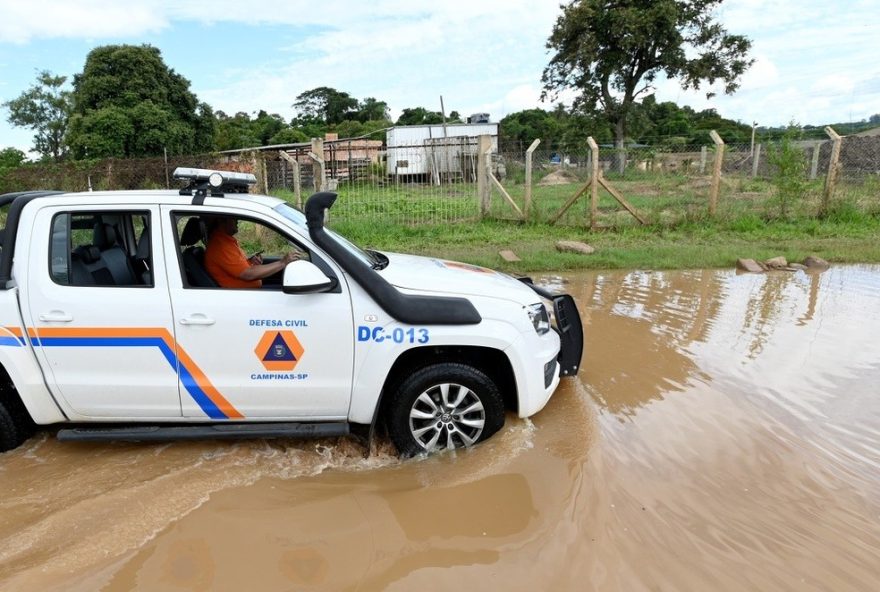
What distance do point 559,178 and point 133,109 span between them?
23268 millimetres

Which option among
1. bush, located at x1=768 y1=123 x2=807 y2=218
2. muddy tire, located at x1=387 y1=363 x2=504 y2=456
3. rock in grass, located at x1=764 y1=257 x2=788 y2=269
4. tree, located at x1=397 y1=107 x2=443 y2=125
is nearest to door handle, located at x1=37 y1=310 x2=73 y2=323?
muddy tire, located at x1=387 y1=363 x2=504 y2=456

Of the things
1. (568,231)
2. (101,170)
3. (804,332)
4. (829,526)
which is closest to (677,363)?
(804,332)

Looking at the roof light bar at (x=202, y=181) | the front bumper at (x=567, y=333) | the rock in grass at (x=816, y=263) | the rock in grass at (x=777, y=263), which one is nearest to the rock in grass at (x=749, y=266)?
the rock in grass at (x=777, y=263)

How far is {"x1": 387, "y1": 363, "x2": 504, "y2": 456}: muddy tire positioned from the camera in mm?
3691

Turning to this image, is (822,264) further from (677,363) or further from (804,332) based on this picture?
(677,363)

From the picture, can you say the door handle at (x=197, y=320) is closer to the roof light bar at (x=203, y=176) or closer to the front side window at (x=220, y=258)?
the front side window at (x=220, y=258)

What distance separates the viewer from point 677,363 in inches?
214

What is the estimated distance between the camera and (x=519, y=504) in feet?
11.0

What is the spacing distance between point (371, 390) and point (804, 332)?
5118 mm

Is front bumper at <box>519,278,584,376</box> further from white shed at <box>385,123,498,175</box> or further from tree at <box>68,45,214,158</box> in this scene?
tree at <box>68,45,214,158</box>

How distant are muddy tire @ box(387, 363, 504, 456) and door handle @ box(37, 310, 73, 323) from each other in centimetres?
204

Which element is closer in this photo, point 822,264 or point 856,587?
point 856,587

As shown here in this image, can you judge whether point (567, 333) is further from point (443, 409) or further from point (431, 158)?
point (431, 158)

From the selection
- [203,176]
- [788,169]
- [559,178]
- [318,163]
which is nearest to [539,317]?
[203,176]
